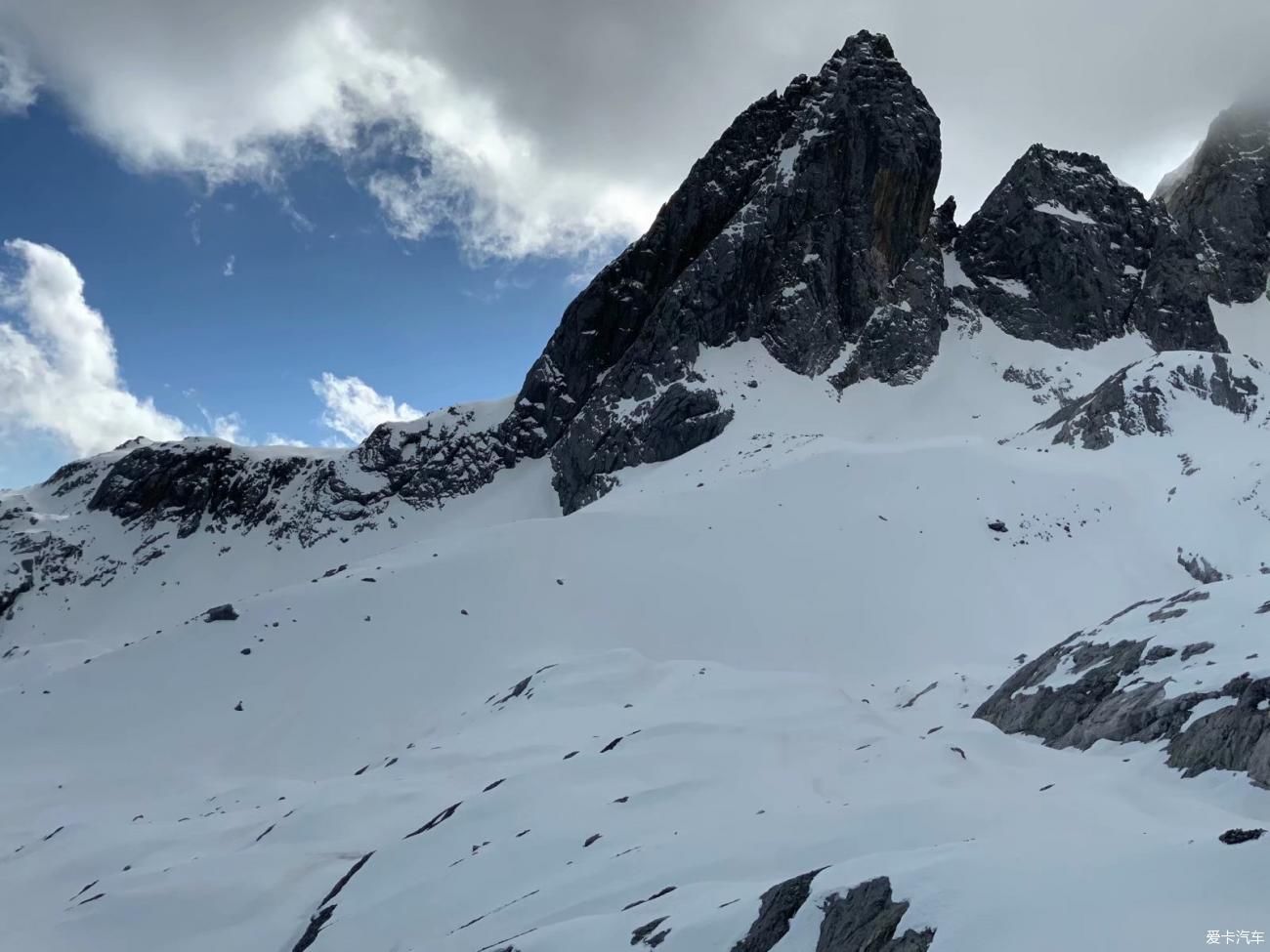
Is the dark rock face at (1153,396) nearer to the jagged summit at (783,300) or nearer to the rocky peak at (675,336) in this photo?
the rocky peak at (675,336)

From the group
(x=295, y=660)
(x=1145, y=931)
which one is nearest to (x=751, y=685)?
(x=1145, y=931)

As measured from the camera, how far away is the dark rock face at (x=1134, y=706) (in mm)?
10125

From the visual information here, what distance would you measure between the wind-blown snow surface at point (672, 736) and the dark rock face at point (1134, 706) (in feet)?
1.45

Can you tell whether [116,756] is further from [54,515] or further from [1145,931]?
[54,515]

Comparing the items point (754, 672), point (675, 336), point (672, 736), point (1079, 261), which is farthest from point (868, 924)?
point (1079, 261)

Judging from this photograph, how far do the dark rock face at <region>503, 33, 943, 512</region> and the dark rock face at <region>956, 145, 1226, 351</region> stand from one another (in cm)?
804

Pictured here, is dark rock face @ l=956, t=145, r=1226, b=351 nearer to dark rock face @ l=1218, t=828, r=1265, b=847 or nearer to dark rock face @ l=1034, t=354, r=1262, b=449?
dark rock face @ l=1034, t=354, r=1262, b=449

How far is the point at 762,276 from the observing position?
74938 mm

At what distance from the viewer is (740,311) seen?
7381cm

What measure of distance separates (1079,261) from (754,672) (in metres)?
76.8

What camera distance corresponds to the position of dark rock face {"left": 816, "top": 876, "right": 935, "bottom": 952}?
248 inches

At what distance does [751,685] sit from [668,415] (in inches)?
1881

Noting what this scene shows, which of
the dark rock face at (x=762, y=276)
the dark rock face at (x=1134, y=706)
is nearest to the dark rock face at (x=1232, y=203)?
the dark rock face at (x=762, y=276)

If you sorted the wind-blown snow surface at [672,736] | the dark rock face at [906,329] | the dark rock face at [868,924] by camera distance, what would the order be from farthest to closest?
the dark rock face at [906,329]
the wind-blown snow surface at [672,736]
the dark rock face at [868,924]
